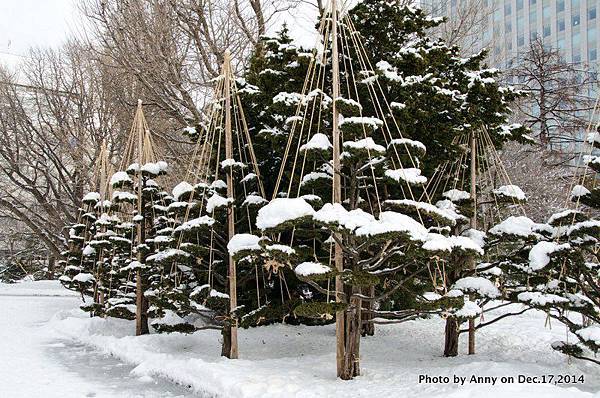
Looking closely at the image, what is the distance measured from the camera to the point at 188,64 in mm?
12633

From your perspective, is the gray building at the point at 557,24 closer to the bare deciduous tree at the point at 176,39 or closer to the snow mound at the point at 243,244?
the bare deciduous tree at the point at 176,39

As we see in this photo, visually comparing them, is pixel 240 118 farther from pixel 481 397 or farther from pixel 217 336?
pixel 481 397

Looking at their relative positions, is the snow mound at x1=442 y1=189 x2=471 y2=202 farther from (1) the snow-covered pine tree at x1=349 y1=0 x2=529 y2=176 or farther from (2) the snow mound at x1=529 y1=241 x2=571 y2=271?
(2) the snow mound at x1=529 y1=241 x2=571 y2=271

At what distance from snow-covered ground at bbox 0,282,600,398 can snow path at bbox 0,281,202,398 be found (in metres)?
0.01

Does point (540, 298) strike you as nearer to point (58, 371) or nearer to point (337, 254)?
point (337, 254)

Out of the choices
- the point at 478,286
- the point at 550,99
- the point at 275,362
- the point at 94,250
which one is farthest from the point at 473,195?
the point at 550,99

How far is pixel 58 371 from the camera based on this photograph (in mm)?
6723

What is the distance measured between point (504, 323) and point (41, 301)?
1198 cm

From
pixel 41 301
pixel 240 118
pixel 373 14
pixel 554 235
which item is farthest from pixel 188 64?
pixel 554 235

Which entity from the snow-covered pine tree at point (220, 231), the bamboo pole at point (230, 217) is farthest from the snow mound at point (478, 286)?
the bamboo pole at point (230, 217)

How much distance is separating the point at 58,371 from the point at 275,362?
8.72ft

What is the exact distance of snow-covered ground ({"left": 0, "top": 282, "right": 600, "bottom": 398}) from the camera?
5.17m

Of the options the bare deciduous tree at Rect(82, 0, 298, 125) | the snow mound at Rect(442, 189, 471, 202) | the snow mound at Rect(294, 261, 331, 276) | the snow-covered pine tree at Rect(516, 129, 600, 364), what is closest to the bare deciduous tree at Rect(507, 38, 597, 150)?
the bare deciduous tree at Rect(82, 0, 298, 125)

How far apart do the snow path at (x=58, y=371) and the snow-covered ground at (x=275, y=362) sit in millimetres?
13
